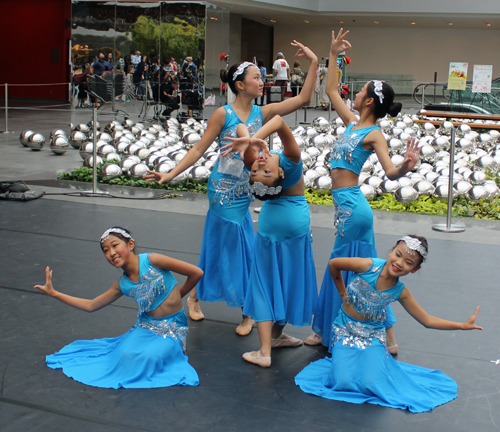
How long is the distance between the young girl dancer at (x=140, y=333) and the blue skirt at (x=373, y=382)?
0.74 metres

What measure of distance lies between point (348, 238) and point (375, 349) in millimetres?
740

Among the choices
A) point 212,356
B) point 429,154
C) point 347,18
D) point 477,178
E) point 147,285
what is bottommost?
point 212,356

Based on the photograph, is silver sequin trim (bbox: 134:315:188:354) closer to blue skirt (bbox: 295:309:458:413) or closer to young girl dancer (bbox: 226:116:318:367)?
young girl dancer (bbox: 226:116:318:367)

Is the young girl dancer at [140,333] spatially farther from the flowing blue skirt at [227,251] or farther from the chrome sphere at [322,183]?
the chrome sphere at [322,183]

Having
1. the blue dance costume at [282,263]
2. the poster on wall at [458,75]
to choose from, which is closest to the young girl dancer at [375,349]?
the blue dance costume at [282,263]

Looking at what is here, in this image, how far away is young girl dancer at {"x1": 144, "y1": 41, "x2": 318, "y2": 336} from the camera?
398 cm

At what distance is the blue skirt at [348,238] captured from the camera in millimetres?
3680

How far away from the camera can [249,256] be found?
416 centimetres

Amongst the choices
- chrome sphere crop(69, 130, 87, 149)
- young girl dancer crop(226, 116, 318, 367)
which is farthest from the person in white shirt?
young girl dancer crop(226, 116, 318, 367)

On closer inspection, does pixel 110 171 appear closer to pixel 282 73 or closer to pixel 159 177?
pixel 159 177

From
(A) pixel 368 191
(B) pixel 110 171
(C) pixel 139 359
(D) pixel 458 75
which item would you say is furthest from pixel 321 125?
(C) pixel 139 359

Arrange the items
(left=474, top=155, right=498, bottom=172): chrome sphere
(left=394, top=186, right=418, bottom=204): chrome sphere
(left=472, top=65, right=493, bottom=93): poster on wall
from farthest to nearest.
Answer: (left=472, top=65, right=493, bottom=93): poster on wall, (left=474, top=155, right=498, bottom=172): chrome sphere, (left=394, top=186, right=418, bottom=204): chrome sphere

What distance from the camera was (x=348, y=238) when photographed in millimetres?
3729

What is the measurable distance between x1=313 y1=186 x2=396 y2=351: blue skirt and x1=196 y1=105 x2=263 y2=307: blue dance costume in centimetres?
63
